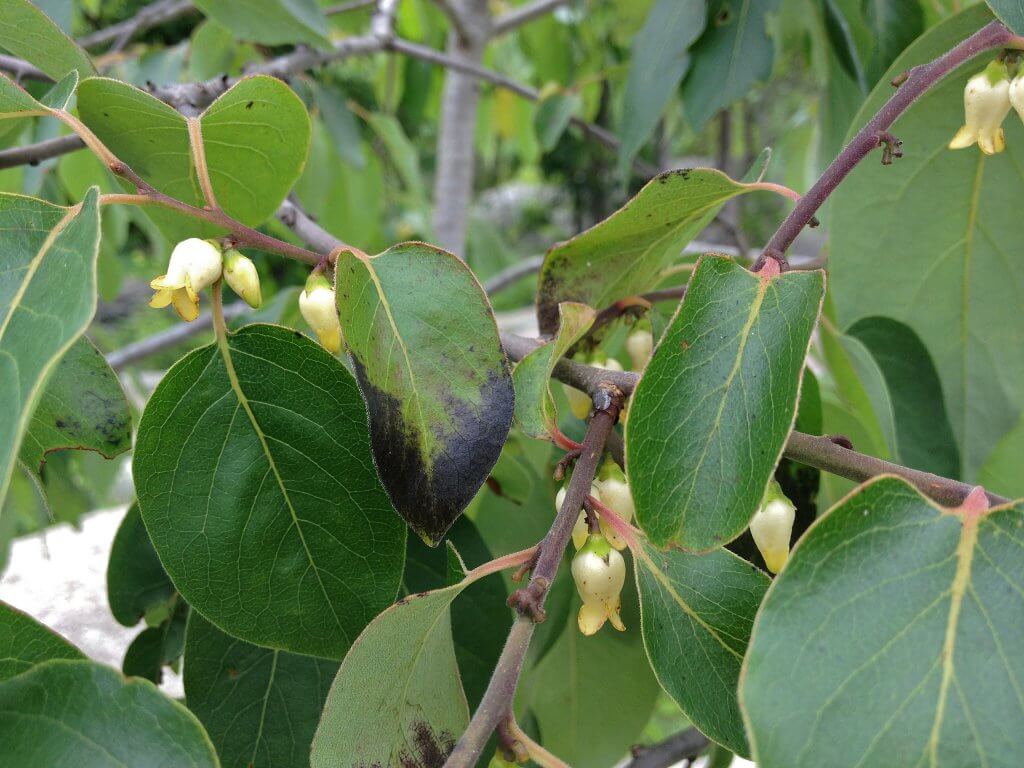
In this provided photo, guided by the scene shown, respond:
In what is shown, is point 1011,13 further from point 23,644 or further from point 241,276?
point 23,644

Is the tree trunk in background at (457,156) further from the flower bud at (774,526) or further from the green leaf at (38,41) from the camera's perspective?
the flower bud at (774,526)

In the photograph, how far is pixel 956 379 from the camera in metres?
0.59

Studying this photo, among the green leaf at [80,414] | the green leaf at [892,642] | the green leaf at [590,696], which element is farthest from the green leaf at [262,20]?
the green leaf at [892,642]

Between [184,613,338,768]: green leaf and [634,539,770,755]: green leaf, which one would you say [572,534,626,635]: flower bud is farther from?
[184,613,338,768]: green leaf

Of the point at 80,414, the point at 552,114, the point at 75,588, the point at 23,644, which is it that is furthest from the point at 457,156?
the point at 23,644

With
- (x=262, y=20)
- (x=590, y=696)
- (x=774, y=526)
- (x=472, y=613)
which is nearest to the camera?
(x=774, y=526)

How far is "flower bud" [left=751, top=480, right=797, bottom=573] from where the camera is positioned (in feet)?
1.21

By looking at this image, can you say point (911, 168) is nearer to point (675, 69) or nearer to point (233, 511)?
point (675, 69)

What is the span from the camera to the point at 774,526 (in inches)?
14.6

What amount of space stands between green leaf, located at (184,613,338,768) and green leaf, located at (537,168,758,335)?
22 centimetres

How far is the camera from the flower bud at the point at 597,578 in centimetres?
36

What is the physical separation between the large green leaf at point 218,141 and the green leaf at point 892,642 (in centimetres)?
30

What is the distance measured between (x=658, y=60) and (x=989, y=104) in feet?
1.47

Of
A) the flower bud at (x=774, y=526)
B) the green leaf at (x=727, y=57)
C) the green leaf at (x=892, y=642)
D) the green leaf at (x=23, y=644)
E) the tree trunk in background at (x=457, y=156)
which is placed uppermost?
the green leaf at (x=727, y=57)
